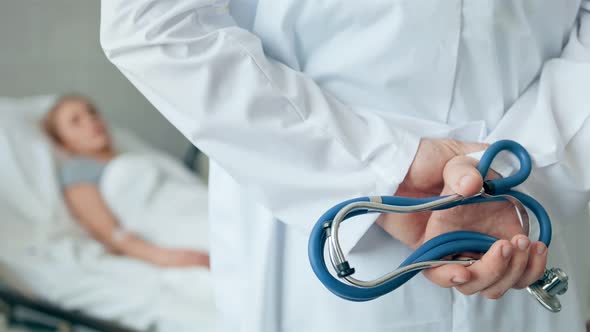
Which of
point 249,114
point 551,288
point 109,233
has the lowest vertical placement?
point 109,233

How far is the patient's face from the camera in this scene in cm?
243

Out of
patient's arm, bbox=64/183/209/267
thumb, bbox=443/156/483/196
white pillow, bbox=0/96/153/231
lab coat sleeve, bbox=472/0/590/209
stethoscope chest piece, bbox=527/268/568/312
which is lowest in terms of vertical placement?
patient's arm, bbox=64/183/209/267

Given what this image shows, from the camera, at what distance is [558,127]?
69 centimetres

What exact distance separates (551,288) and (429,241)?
0.39 feet

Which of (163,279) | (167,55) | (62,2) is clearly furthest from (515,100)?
(62,2)

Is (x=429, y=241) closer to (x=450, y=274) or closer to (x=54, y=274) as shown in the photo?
(x=450, y=274)

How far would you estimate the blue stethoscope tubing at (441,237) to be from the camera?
0.54m

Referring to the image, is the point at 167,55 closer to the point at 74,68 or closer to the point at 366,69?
the point at 366,69

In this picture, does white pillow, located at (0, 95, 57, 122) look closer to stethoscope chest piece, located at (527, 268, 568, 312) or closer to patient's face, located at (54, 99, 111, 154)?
patient's face, located at (54, 99, 111, 154)

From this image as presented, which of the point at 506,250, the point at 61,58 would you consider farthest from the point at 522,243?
the point at 61,58

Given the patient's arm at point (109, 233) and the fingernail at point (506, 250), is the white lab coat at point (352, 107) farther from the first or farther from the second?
the patient's arm at point (109, 233)

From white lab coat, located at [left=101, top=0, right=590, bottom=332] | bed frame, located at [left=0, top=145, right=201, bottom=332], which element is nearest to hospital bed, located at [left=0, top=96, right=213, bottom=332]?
bed frame, located at [left=0, top=145, right=201, bottom=332]

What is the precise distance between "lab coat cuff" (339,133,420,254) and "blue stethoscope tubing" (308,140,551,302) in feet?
0.16

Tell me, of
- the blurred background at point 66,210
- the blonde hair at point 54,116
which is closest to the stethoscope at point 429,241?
the blurred background at point 66,210
